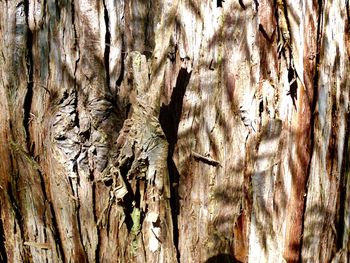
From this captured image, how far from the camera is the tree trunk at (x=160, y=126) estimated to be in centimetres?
133

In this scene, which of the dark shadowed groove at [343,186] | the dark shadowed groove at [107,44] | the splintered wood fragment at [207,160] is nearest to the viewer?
the dark shadowed groove at [107,44]

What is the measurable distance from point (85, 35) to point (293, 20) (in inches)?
23.7

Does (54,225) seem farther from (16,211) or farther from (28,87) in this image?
(28,87)

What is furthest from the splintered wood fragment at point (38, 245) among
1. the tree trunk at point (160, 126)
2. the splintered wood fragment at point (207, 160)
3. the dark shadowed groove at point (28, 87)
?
the splintered wood fragment at point (207, 160)

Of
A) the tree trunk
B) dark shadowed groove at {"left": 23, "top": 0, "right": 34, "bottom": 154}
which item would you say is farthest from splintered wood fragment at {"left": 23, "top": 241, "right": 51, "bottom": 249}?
dark shadowed groove at {"left": 23, "top": 0, "right": 34, "bottom": 154}

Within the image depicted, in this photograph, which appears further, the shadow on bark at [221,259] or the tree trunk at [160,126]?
the shadow on bark at [221,259]

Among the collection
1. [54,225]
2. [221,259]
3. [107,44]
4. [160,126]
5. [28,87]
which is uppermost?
[107,44]

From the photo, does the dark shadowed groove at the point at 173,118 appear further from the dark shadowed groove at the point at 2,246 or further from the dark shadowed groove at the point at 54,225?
the dark shadowed groove at the point at 2,246

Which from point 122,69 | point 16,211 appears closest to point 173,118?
point 122,69

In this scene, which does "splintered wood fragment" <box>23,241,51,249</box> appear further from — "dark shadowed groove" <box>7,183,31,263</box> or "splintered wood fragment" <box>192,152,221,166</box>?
"splintered wood fragment" <box>192,152,221,166</box>

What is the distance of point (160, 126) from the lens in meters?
1.33

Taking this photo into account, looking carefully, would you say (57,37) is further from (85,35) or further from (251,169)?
(251,169)

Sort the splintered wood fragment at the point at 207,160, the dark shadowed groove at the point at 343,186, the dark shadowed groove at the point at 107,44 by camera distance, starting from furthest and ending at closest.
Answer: the dark shadowed groove at the point at 343,186, the splintered wood fragment at the point at 207,160, the dark shadowed groove at the point at 107,44

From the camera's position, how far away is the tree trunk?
4.35 feet
